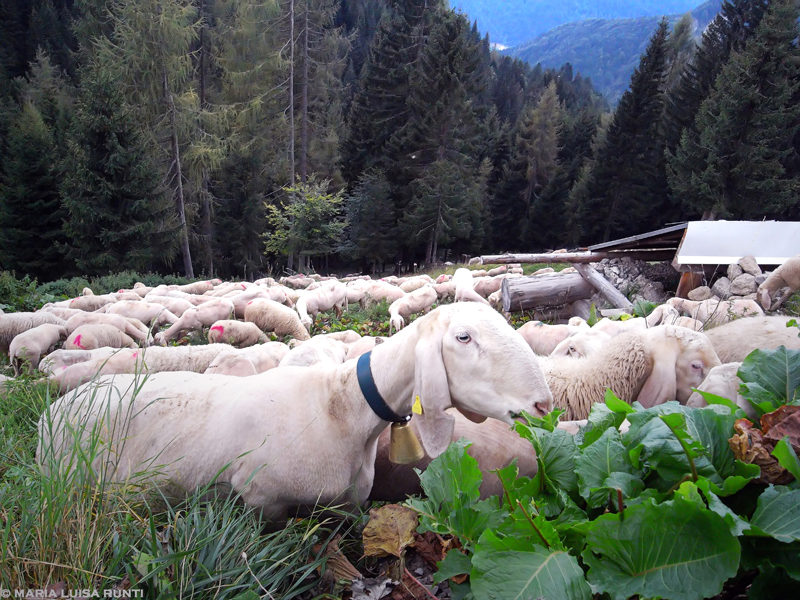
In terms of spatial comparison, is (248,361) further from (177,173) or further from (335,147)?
(335,147)

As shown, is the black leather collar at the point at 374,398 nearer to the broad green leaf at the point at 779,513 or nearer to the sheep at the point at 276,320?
the broad green leaf at the point at 779,513

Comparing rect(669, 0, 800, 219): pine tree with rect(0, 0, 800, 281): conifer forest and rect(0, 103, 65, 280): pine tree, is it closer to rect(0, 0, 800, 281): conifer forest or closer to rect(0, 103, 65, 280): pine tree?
rect(0, 0, 800, 281): conifer forest

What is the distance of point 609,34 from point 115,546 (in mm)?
243522

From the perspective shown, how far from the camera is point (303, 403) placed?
2449 mm

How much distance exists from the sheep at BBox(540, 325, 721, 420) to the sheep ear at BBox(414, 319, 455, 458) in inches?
70.6

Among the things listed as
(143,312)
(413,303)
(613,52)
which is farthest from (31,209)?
(613,52)

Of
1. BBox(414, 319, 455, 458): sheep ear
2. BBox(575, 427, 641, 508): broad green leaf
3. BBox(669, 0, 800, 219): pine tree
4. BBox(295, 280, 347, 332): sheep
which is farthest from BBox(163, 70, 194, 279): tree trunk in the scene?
BBox(669, 0, 800, 219): pine tree

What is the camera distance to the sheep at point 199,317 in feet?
28.7

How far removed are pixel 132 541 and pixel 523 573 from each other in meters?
1.54

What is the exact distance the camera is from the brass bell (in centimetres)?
236

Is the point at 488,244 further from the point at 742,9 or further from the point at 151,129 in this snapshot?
the point at 151,129

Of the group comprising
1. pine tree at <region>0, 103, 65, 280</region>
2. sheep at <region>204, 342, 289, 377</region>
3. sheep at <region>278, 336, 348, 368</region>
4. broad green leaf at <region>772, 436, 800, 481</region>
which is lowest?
sheep at <region>204, 342, 289, 377</region>

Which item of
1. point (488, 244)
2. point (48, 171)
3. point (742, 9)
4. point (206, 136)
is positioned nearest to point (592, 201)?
point (488, 244)

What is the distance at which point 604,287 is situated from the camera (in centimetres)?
1005
